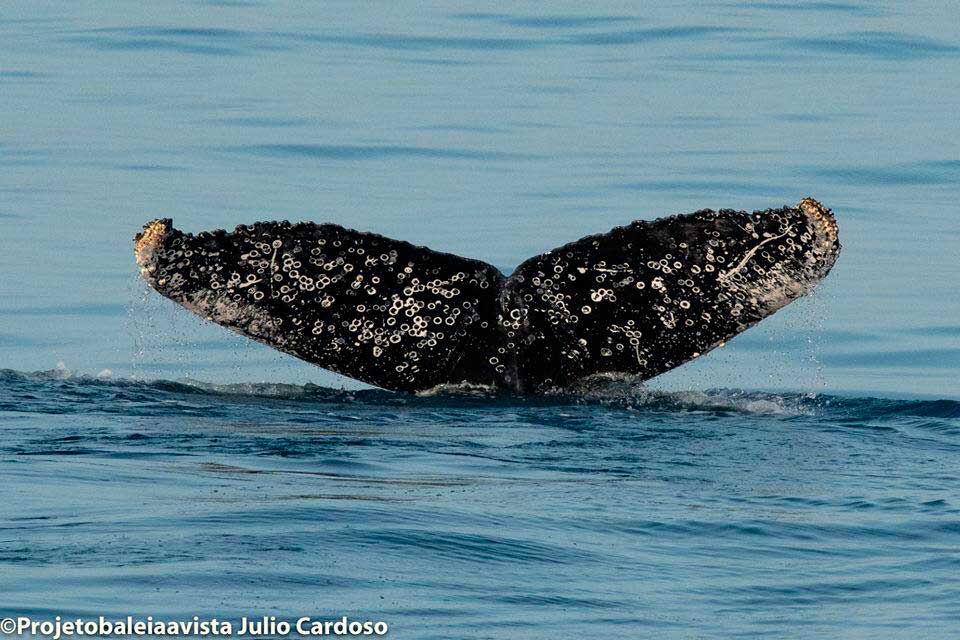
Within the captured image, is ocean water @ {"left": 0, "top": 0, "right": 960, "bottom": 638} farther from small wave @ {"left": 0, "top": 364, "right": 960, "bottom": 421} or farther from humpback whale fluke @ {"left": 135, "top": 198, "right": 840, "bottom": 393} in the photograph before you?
humpback whale fluke @ {"left": 135, "top": 198, "right": 840, "bottom": 393}

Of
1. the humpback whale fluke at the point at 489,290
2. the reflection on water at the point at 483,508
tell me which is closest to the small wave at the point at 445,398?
the reflection on water at the point at 483,508

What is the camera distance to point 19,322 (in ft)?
60.7

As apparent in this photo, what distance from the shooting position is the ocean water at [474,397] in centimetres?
862

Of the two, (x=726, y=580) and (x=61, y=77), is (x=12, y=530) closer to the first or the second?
(x=726, y=580)

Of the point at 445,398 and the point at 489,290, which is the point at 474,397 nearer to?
the point at 445,398

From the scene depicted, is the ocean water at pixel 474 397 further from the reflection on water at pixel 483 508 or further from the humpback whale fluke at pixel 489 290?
the humpback whale fluke at pixel 489 290

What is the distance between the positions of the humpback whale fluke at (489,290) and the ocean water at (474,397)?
0.45 m

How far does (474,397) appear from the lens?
11664 mm

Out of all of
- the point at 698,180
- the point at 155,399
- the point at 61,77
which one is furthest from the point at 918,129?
the point at 155,399

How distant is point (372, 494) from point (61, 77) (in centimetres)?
2523

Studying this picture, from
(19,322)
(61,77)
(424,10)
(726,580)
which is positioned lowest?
(726,580)

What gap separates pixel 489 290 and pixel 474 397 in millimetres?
686

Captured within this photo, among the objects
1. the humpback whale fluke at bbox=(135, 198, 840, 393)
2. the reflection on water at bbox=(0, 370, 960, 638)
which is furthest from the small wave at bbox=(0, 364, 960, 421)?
the humpback whale fluke at bbox=(135, 198, 840, 393)

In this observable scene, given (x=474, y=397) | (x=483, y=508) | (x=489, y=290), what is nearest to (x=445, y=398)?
(x=474, y=397)
